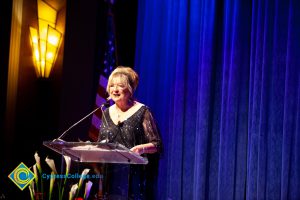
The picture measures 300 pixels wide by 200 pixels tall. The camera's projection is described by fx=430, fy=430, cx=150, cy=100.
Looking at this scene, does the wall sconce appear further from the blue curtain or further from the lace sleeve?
the lace sleeve

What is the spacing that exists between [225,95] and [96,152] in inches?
63.6

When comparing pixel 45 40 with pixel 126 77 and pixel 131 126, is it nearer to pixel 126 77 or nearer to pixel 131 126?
pixel 126 77

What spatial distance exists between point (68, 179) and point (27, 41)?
2640 millimetres

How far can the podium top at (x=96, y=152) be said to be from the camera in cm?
258

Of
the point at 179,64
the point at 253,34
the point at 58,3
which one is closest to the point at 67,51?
the point at 58,3

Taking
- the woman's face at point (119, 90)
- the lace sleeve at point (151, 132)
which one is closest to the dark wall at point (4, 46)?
the woman's face at point (119, 90)

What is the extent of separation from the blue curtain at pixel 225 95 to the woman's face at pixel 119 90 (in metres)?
0.80

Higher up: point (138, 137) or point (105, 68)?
point (105, 68)

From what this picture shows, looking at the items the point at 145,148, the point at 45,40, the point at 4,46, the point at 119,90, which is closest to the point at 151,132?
the point at 145,148

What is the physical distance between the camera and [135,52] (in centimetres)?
466

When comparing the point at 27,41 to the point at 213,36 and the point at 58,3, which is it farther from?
the point at 213,36

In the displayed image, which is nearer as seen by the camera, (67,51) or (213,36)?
(213,36)

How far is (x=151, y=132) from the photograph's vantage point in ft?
11.2

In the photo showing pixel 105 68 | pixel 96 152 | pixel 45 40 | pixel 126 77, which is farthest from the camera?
pixel 45 40
